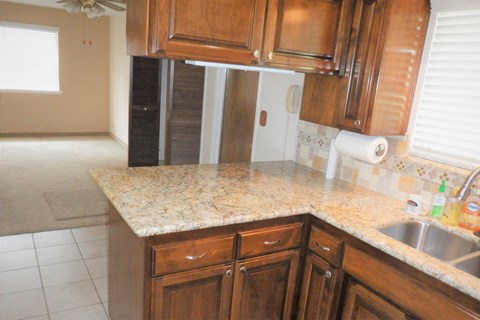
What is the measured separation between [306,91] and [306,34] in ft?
1.34

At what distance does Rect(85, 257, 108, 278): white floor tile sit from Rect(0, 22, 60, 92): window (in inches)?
219

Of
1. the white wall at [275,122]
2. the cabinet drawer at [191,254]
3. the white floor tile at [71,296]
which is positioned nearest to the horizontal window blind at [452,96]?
the white wall at [275,122]

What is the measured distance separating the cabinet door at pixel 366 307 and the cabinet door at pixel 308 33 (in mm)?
1079

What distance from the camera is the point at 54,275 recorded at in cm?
265

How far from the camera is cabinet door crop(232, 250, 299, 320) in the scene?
68.1 inches

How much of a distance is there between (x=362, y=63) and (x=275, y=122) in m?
1.10

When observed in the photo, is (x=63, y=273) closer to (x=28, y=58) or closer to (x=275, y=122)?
(x=275, y=122)

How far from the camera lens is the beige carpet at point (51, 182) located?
11.7ft

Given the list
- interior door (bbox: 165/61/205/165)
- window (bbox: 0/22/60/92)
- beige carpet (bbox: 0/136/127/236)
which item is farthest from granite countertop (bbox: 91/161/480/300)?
window (bbox: 0/22/60/92)

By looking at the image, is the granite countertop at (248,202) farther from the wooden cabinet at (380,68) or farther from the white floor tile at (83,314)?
the white floor tile at (83,314)

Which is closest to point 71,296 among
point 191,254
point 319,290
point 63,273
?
point 63,273

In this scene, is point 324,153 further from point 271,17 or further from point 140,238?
point 140,238

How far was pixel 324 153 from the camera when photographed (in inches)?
96.1

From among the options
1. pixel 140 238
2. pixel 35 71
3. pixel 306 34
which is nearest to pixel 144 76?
pixel 306 34
